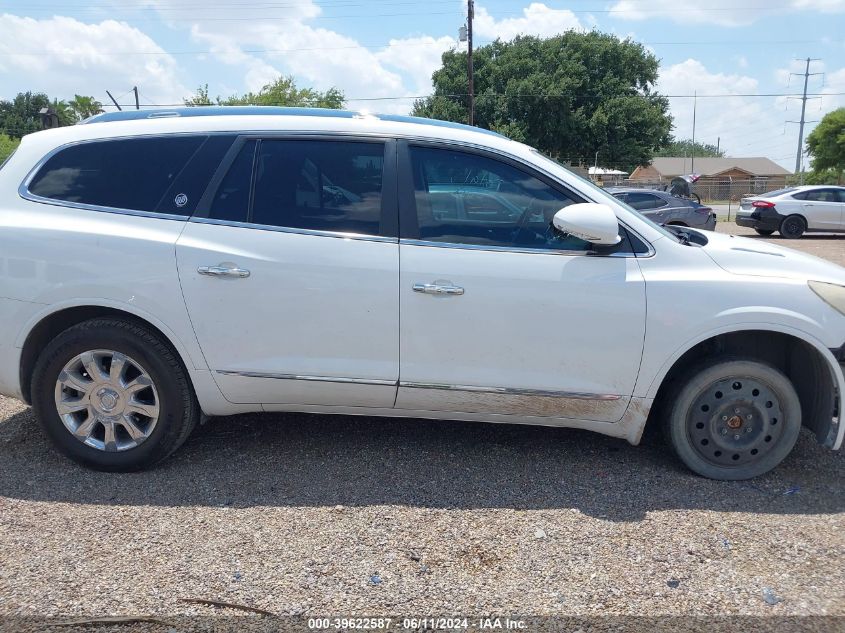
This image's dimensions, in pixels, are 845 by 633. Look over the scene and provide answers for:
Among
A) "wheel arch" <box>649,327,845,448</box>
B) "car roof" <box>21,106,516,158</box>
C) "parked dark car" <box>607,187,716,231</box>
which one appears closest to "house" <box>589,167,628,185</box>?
"parked dark car" <box>607,187,716,231</box>

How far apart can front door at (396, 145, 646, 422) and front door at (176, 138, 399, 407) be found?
0.13m

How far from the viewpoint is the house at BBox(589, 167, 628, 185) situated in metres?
48.5

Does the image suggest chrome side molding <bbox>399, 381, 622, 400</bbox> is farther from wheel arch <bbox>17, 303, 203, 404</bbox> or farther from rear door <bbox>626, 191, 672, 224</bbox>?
rear door <bbox>626, 191, 672, 224</bbox>

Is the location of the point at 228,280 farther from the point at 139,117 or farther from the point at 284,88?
the point at 284,88

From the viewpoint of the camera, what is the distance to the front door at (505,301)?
11.0ft

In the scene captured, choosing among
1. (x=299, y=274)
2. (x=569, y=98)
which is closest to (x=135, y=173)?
(x=299, y=274)

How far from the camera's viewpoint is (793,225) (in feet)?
60.4

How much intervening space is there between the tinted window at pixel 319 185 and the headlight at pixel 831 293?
2.28 m

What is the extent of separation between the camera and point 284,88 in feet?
151

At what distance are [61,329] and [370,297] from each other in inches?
68.8

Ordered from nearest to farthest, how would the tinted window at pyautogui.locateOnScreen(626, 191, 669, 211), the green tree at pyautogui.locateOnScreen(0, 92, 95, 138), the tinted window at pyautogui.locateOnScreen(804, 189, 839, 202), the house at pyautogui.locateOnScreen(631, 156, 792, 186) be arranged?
the tinted window at pyautogui.locateOnScreen(626, 191, 669, 211), the tinted window at pyautogui.locateOnScreen(804, 189, 839, 202), the green tree at pyautogui.locateOnScreen(0, 92, 95, 138), the house at pyautogui.locateOnScreen(631, 156, 792, 186)

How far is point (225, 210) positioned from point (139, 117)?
2.85 ft

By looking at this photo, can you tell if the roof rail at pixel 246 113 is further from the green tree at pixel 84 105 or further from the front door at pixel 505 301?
the green tree at pixel 84 105

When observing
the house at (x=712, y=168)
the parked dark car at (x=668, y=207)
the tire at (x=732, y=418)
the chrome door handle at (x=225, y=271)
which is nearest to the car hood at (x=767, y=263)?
the tire at (x=732, y=418)
